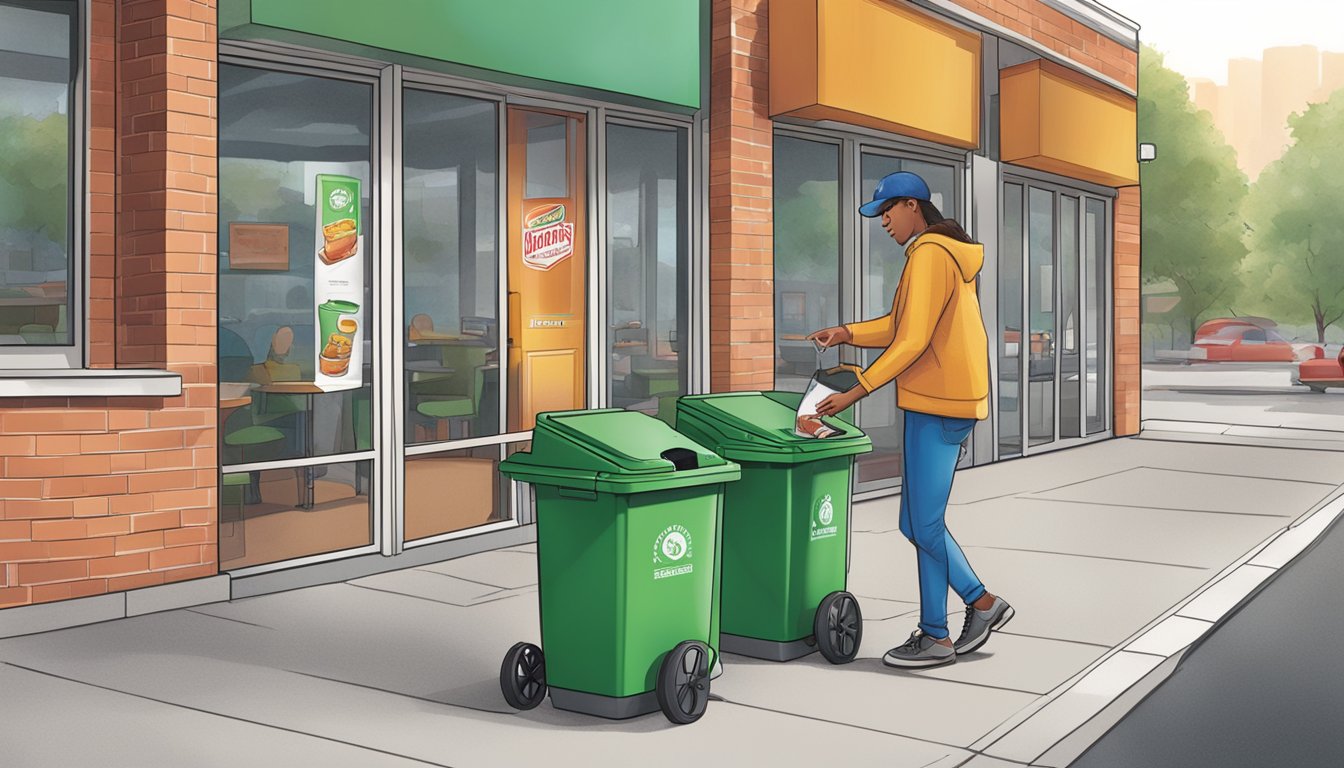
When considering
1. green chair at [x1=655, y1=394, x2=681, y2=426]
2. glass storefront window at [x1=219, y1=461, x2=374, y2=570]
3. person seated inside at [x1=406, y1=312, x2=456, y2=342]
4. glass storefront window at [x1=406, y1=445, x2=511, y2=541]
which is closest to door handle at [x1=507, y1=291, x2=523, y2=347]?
person seated inside at [x1=406, y1=312, x2=456, y2=342]

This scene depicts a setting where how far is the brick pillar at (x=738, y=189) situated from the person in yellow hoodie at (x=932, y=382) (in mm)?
4228

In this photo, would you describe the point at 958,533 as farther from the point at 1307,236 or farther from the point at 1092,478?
the point at 1307,236

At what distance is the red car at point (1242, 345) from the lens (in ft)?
141

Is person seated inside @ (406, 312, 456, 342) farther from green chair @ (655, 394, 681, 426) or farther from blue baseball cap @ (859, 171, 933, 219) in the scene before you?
blue baseball cap @ (859, 171, 933, 219)

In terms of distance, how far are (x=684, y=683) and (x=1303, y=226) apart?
52.3 metres

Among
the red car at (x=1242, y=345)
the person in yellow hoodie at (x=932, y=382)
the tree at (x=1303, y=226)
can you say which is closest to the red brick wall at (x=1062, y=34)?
the person in yellow hoodie at (x=932, y=382)

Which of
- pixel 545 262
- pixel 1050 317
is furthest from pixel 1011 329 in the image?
pixel 545 262

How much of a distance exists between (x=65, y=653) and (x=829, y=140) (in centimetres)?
755

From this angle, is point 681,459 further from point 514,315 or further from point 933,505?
point 514,315

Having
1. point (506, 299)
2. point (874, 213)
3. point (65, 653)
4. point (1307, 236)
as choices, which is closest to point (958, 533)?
point (506, 299)

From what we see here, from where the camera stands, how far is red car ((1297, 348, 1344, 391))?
29.3 metres

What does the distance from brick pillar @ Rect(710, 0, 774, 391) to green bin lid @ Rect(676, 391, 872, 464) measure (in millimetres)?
4059

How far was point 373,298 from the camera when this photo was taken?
7.79 meters

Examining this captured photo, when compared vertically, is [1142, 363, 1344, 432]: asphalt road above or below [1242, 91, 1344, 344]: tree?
below
